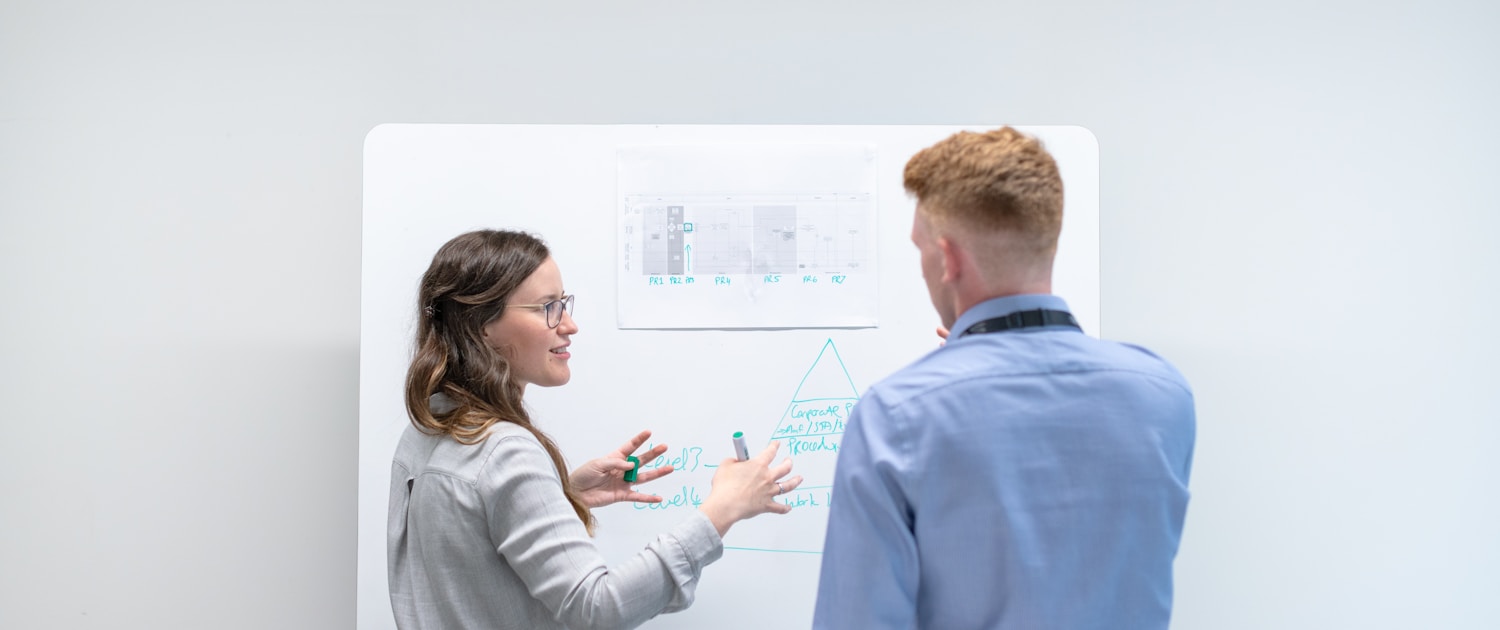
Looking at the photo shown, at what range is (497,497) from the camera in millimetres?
1191

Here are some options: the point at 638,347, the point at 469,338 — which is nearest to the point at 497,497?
the point at 469,338

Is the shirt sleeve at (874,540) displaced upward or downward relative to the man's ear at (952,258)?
downward

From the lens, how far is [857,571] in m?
0.92

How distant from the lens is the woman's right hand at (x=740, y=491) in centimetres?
129

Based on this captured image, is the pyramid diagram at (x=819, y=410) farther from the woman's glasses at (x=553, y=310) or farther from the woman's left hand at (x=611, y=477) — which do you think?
the woman's glasses at (x=553, y=310)

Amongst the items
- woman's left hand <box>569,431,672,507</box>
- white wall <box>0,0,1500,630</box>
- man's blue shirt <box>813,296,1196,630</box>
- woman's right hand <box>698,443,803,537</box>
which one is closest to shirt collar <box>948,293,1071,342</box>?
man's blue shirt <box>813,296,1196,630</box>

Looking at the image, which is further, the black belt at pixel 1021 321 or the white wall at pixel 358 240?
the white wall at pixel 358 240

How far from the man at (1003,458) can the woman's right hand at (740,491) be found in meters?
0.35

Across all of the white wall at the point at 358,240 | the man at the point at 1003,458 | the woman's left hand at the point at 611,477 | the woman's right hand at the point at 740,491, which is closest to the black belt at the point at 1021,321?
the man at the point at 1003,458

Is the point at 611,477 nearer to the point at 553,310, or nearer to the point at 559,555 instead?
the point at 553,310

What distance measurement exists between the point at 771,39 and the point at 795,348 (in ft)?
2.17

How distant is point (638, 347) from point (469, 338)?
16.5 inches

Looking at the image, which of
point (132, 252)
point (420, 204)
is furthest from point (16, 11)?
point (420, 204)

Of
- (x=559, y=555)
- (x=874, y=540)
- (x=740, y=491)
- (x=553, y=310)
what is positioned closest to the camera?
(x=874, y=540)
